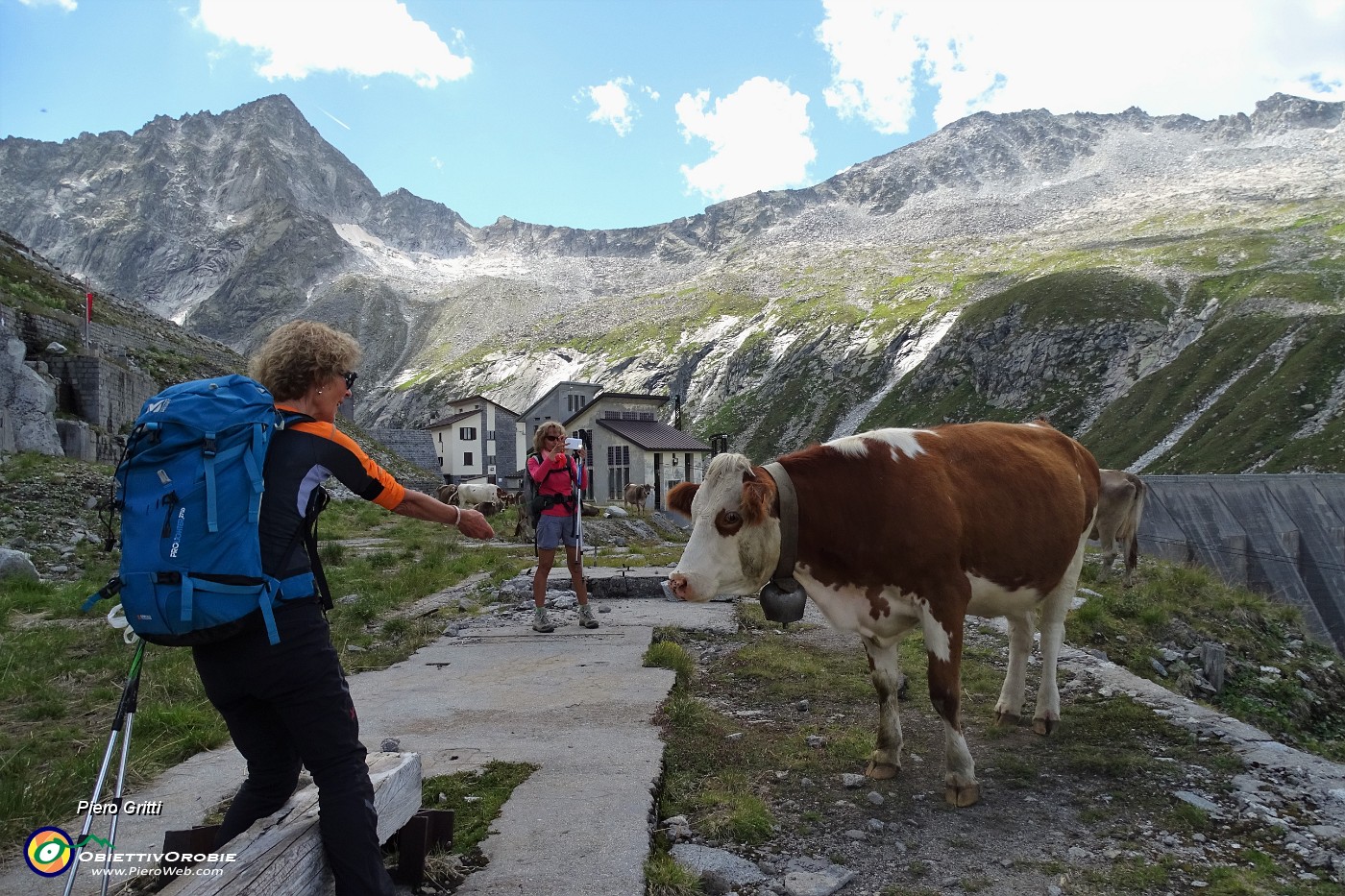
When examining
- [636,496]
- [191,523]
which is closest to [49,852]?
[191,523]

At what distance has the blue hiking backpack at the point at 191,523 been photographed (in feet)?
8.28

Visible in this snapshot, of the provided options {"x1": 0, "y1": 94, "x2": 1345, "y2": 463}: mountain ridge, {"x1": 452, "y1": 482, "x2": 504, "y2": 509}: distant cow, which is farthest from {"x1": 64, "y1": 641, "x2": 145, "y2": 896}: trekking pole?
{"x1": 0, "y1": 94, "x2": 1345, "y2": 463}: mountain ridge

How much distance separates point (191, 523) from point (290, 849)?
3.63 ft

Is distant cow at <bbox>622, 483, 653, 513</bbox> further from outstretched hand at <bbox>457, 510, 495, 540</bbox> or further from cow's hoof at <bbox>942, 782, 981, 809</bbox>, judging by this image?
outstretched hand at <bbox>457, 510, 495, 540</bbox>

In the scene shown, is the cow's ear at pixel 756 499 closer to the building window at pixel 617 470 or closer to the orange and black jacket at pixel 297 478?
the orange and black jacket at pixel 297 478

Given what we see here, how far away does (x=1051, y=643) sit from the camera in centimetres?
607

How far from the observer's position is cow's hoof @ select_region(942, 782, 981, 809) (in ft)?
14.6

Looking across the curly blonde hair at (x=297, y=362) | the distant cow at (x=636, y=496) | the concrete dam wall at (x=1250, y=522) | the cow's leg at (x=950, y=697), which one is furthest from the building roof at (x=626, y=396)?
the curly blonde hair at (x=297, y=362)

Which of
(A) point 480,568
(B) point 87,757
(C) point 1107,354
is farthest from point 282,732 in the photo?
(C) point 1107,354

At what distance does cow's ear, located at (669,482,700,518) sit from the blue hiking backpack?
2.72m

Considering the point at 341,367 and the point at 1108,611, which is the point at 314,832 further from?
the point at 1108,611

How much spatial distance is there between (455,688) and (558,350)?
153 m

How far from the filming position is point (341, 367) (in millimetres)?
3248

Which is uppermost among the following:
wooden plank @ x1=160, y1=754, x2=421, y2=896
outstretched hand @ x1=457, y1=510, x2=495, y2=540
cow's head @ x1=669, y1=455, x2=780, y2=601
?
outstretched hand @ x1=457, y1=510, x2=495, y2=540
